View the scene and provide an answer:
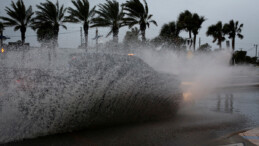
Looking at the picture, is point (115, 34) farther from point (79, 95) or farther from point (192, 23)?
point (79, 95)

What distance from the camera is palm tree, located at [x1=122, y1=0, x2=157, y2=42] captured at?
83.1ft

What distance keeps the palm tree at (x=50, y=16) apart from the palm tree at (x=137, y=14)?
253 inches

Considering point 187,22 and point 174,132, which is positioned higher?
point 187,22

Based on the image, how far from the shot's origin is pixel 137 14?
1041 inches

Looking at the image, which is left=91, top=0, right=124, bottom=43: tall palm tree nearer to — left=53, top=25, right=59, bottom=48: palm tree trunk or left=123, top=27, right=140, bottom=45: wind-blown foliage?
left=53, top=25, right=59, bottom=48: palm tree trunk

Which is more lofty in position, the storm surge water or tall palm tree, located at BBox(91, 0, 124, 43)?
tall palm tree, located at BBox(91, 0, 124, 43)

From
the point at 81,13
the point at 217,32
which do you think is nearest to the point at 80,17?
the point at 81,13

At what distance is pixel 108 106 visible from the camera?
5645mm

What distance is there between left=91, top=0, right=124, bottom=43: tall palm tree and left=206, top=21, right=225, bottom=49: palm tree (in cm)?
2813

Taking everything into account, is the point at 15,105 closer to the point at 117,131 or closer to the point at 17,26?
the point at 117,131

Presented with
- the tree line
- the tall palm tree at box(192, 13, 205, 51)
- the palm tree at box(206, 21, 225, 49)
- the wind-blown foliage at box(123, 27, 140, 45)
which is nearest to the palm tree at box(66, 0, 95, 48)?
the tree line

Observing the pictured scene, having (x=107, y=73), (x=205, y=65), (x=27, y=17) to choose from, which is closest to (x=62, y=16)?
(x=27, y=17)

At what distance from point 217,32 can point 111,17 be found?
30013 mm

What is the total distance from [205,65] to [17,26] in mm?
19653
